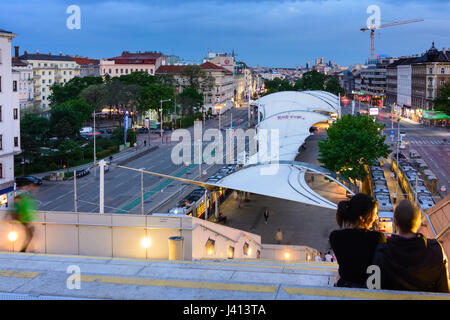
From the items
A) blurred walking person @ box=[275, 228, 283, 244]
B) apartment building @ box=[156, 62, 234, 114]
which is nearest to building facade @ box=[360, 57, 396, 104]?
apartment building @ box=[156, 62, 234, 114]

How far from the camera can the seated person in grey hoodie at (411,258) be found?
498 centimetres

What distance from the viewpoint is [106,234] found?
13.6 metres

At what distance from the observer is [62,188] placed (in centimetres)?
3709

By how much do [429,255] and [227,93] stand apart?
121467 millimetres

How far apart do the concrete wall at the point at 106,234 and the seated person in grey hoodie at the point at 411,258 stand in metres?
8.21

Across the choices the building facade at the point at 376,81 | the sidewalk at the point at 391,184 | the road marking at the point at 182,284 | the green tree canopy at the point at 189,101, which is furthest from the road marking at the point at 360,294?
the building facade at the point at 376,81

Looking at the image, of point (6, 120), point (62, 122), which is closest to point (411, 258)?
point (6, 120)

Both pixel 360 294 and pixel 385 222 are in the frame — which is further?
pixel 385 222

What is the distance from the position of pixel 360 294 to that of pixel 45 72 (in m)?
105

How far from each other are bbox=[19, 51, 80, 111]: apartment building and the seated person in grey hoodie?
9595 cm

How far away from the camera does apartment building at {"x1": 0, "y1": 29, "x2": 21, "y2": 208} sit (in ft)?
107

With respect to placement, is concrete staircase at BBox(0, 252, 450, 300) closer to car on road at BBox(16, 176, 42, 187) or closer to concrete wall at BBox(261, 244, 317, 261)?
concrete wall at BBox(261, 244, 317, 261)

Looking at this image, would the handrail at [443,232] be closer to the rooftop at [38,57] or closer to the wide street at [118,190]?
the wide street at [118,190]

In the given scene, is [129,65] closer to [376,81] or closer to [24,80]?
[24,80]
